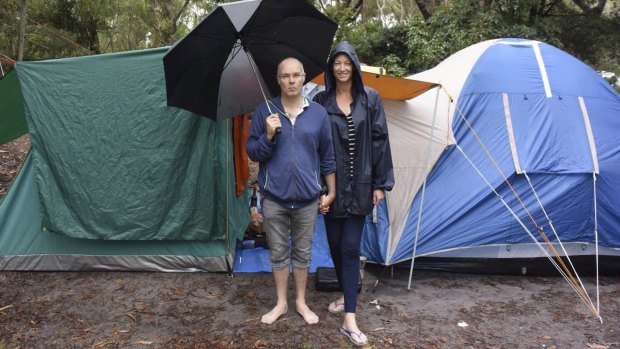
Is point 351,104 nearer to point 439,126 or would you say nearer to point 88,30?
point 439,126

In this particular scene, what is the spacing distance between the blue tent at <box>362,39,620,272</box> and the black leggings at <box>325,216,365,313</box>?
3.15 feet

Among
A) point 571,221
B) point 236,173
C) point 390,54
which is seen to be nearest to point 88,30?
point 390,54

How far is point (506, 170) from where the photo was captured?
3682 millimetres

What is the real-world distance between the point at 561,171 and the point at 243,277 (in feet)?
9.33

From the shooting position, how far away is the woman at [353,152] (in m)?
2.67

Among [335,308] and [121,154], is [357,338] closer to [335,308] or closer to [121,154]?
[335,308]

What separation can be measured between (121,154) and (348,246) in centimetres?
208

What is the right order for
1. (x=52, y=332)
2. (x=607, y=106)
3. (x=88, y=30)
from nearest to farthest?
(x=52, y=332)
(x=607, y=106)
(x=88, y=30)

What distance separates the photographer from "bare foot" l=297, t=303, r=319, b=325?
→ 3.02m

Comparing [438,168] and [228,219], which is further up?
[438,168]

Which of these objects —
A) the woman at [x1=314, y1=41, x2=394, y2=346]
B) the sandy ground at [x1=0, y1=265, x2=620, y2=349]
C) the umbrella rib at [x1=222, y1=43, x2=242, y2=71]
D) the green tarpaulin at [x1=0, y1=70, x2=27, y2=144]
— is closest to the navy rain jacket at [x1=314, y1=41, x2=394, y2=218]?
the woman at [x1=314, y1=41, x2=394, y2=346]

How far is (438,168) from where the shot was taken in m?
3.82

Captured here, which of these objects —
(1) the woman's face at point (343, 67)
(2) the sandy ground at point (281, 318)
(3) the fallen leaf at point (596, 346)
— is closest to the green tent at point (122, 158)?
(2) the sandy ground at point (281, 318)

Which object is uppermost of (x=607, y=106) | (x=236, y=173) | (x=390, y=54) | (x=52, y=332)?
(x=390, y=54)
